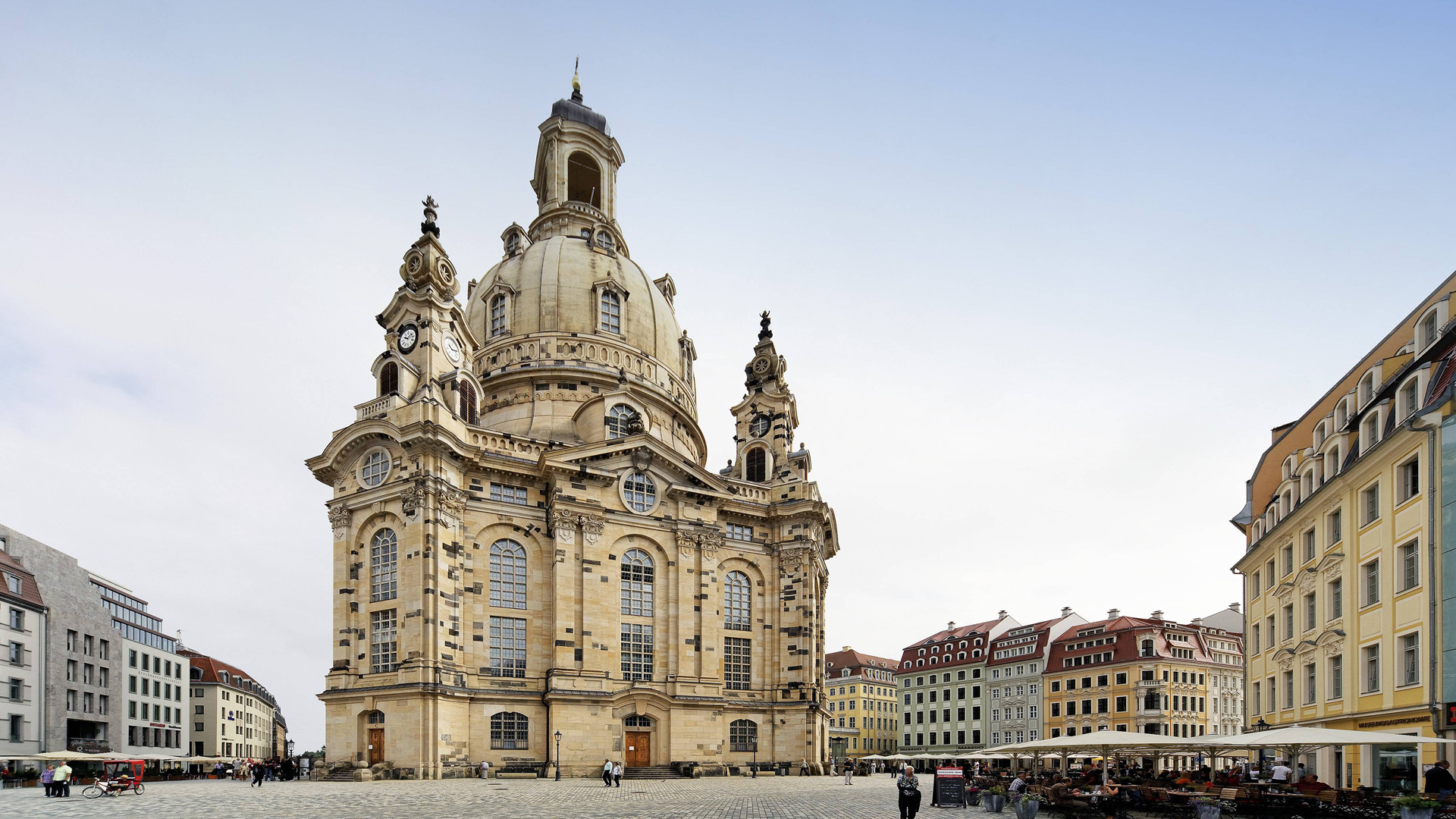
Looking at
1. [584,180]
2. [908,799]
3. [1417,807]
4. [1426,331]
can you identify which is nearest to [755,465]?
[584,180]

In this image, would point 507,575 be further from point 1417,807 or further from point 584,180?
point 1417,807

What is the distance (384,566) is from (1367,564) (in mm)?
43644

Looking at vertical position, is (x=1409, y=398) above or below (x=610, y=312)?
below

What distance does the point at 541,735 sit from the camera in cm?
5469

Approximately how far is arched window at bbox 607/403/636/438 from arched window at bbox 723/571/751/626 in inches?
442

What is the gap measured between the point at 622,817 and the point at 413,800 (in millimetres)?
9961

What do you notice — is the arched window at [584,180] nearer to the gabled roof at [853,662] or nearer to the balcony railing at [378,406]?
the balcony railing at [378,406]

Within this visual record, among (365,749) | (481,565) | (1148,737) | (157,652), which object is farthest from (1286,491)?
(157,652)

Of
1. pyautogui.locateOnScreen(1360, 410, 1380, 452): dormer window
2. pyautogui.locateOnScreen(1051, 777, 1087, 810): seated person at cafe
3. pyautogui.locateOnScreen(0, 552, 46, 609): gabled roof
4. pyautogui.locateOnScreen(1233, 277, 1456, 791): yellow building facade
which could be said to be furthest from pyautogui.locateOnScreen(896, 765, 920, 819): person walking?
pyautogui.locateOnScreen(0, 552, 46, 609): gabled roof

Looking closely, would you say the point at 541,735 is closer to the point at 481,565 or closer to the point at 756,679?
the point at 481,565

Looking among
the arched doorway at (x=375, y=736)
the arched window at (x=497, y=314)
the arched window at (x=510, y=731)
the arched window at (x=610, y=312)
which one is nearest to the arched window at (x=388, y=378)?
the arched window at (x=497, y=314)

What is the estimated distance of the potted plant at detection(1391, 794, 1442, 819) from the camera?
1961 cm

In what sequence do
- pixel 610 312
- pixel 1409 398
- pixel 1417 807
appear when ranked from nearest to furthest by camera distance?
pixel 1417 807 → pixel 1409 398 → pixel 610 312

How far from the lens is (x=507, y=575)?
56594mm
